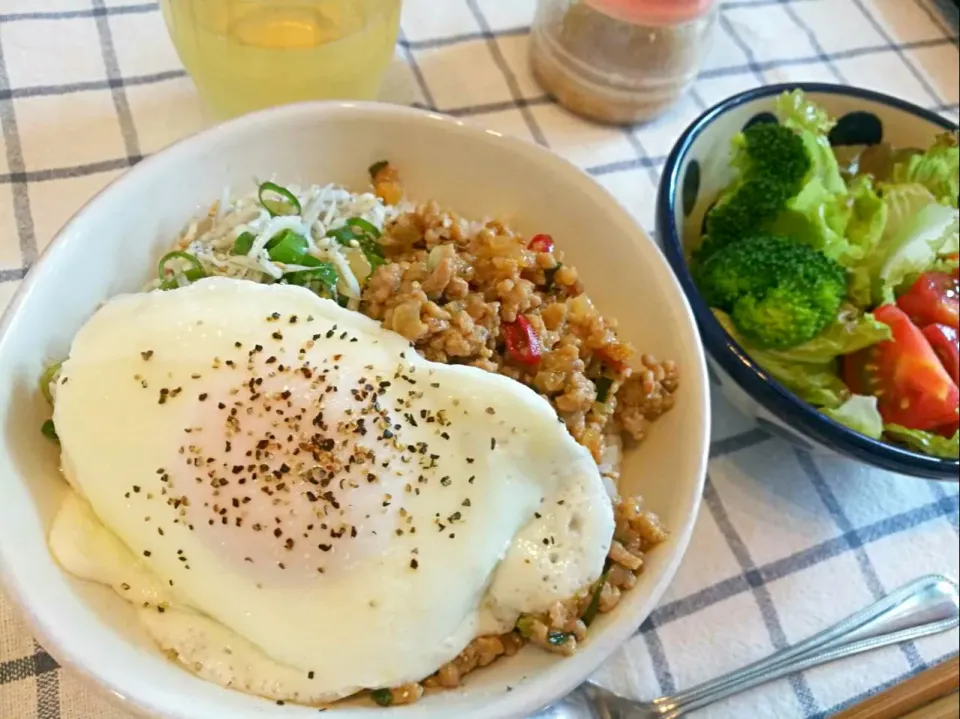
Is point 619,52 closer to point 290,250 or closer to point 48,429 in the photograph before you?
point 290,250

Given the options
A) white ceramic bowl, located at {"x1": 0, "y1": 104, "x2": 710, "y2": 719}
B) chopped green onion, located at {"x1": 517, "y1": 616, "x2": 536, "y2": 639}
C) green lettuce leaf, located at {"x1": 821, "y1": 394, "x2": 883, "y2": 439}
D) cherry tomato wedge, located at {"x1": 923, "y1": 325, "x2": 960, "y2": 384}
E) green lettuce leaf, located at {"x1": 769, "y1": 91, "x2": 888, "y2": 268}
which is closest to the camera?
white ceramic bowl, located at {"x1": 0, "y1": 104, "x2": 710, "y2": 719}

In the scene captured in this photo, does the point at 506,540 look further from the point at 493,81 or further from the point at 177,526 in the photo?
the point at 493,81

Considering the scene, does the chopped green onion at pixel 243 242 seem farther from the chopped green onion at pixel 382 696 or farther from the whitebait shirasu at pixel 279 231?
the chopped green onion at pixel 382 696

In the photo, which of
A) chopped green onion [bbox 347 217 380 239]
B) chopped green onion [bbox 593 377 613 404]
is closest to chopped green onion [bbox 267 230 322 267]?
chopped green onion [bbox 347 217 380 239]

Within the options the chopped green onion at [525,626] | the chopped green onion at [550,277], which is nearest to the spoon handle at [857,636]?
the chopped green onion at [525,626]

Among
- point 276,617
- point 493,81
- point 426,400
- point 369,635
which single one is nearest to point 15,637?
point 276,617

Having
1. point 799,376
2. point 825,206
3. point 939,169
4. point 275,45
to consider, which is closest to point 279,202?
point 275,45

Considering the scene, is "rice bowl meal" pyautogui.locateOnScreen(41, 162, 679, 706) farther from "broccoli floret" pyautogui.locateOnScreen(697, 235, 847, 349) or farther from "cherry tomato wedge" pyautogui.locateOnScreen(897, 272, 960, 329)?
"cherry tomato wedge" pyautogui.locateOnScreen(897, 272, 960, 329)
